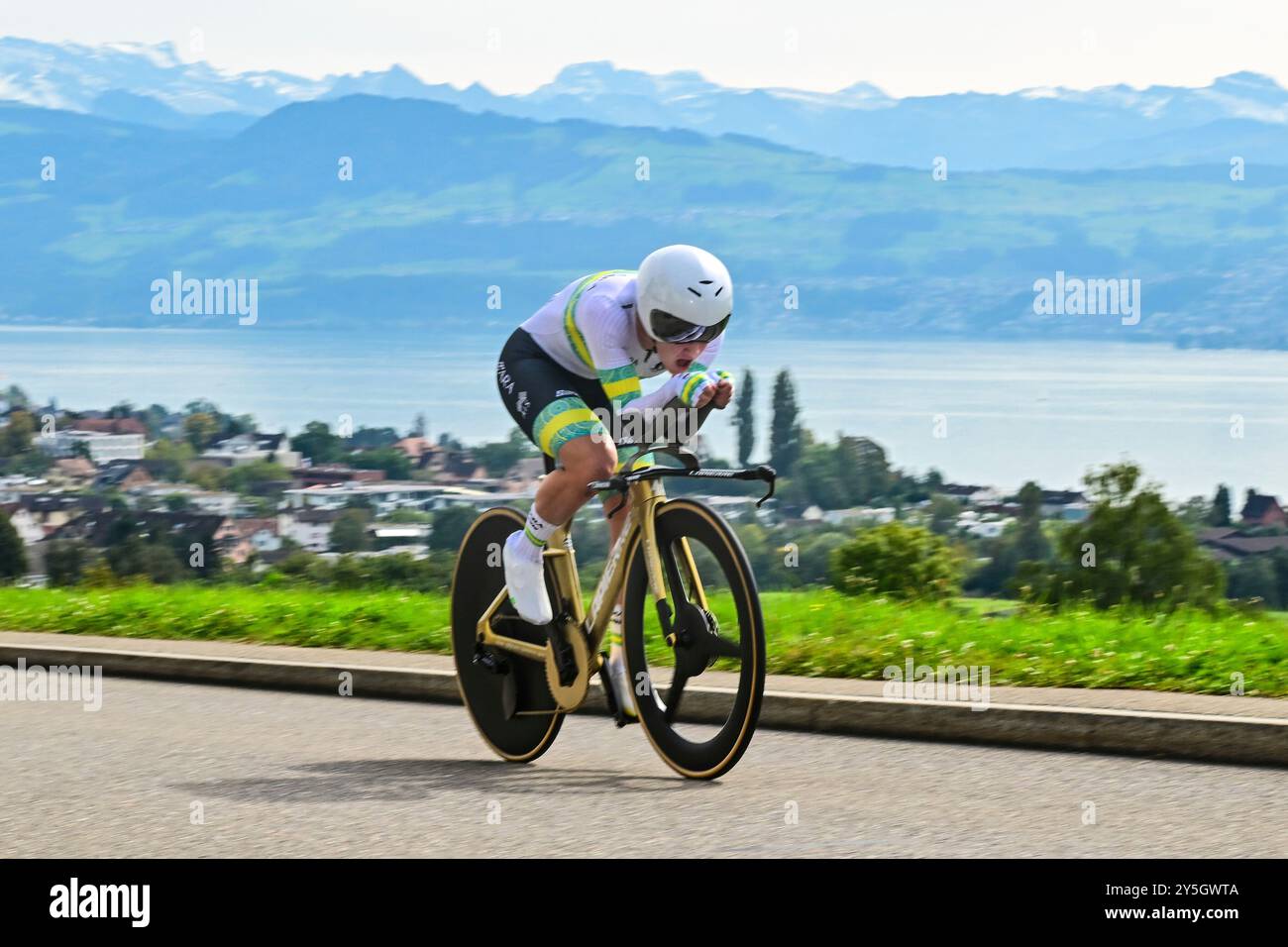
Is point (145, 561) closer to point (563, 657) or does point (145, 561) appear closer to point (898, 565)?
point (898, 565)

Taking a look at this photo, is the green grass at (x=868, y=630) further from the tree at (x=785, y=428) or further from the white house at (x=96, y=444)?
the tree at (x=785, y=428)

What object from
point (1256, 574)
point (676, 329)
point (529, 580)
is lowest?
point (1256, 574)

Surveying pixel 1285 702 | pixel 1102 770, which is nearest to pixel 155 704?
pixel 1102 770

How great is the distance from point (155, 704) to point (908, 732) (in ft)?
13.1

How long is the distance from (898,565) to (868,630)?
561 cm

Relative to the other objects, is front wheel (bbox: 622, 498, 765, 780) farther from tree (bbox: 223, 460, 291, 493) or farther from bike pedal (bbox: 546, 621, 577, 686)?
tree (bbox: 223, 460, 291, 493)

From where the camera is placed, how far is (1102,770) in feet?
21.2

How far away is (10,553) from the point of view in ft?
51.8

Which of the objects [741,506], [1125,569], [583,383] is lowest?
[1125,569]

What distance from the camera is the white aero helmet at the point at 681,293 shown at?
19.2 feet

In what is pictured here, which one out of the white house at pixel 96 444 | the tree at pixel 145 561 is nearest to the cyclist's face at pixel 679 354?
the tree at pixel 145 561

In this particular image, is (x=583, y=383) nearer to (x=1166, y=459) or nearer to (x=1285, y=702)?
(x=1285, y=702)

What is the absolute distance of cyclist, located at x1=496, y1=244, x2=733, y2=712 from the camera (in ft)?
19.3

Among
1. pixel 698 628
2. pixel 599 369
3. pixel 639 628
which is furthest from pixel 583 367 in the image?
pixel 698 628
